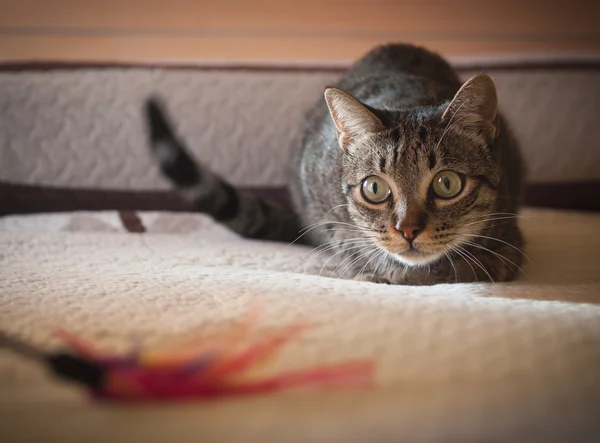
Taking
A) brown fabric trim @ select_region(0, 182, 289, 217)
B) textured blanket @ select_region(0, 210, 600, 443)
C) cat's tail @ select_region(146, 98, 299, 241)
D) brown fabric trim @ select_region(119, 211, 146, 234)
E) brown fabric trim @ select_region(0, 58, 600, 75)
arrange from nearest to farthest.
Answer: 1. textured blanket @ select_region(0, 210, 600, 443)
2. cat's tail @ select_region(146, 98, 299, 241)
3. brown fabric trim @ select_region(119, 211, 146, 234)
4. brown fabric trim @ select_region(0, 182, 289, 217)
5. brown fabric trim @ select_region(0, 58, 600, 75)

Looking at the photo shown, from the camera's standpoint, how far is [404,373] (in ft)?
1.84

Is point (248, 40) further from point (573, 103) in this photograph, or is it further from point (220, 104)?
point (573, 103)

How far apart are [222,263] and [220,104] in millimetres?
702

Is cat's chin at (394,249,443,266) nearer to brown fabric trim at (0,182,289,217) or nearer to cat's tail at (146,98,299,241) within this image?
cat's tail at (146,98,299,241)

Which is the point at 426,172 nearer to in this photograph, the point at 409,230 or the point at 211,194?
the point at 409,230

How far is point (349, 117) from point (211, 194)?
0.38 meters

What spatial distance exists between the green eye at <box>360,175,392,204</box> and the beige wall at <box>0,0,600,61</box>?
3.31 feet

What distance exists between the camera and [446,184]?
1021mm

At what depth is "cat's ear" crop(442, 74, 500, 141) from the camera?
1.00 meters

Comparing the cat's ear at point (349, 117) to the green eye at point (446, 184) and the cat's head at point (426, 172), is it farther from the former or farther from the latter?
the green eye at point (446, 184)

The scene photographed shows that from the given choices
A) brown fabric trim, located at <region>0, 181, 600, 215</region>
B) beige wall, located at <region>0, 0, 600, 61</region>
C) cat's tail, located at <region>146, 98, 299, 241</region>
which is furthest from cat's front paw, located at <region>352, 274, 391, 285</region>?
beige wall, located at <region>0, 0, 600, 61</region>

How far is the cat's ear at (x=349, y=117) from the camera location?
107 cm

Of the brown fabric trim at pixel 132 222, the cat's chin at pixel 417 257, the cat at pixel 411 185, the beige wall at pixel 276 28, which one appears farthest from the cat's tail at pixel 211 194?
the beige wall at pixel 276 28

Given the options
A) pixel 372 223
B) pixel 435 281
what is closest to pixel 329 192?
pixel 372 223
